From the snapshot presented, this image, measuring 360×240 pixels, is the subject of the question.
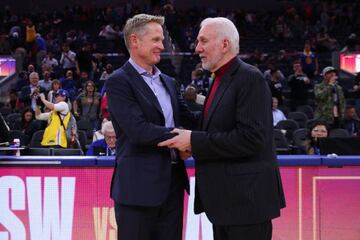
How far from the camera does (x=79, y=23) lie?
2861 centimetres

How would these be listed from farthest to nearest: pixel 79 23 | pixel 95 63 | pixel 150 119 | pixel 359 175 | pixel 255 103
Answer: pixel 79 23
pixel 95 63
pixel 359 175
pixel 150 119
pixel 255 103

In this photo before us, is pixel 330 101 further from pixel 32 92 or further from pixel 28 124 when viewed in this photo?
pixel 32 92

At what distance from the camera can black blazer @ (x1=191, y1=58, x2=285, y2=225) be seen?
12.4 feet

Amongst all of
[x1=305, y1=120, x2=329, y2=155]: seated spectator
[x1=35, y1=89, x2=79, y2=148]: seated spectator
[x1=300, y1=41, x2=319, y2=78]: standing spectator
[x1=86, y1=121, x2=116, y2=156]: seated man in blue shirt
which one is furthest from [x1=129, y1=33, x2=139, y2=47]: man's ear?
[x1=300, y1=41, x2=319, y2=78]: standing spectator

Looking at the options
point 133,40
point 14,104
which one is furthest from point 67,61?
point 133,40

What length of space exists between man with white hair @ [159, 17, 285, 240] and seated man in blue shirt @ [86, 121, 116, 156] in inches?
130

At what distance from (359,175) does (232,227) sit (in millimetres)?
2352

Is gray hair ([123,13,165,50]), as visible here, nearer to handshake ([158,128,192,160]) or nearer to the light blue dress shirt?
the light blue dress shirt

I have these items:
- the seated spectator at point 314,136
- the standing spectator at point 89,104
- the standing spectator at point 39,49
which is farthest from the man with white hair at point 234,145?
the standing spectator at point 39,49

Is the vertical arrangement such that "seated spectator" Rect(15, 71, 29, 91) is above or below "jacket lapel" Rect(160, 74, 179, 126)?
below

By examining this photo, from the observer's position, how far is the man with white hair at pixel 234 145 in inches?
149

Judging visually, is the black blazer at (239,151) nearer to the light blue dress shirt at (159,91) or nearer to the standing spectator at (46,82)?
the light blue dress shirt at (159,91)

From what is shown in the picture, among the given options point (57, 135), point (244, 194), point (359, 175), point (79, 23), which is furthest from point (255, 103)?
point (79, 23)

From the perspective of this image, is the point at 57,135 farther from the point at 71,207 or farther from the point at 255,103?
the point at 255,103
